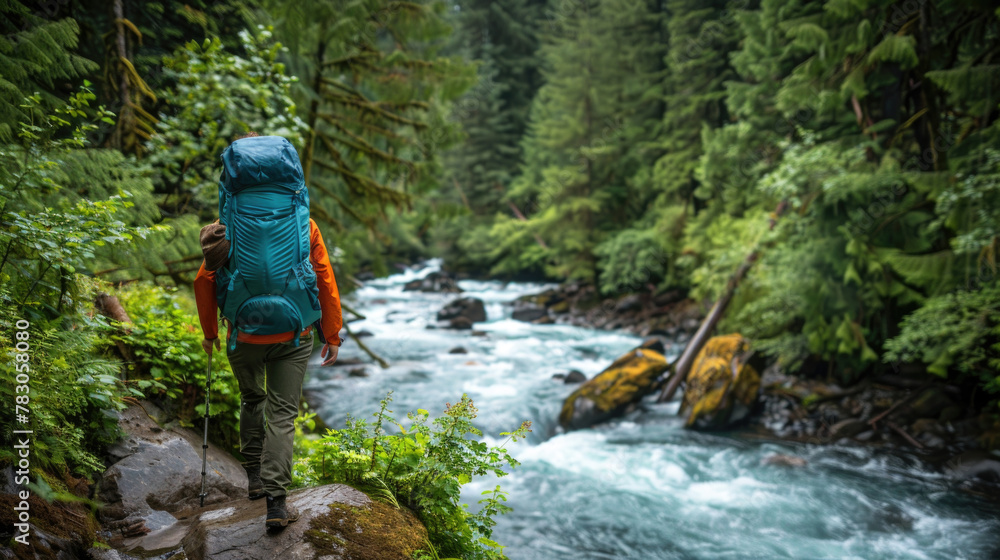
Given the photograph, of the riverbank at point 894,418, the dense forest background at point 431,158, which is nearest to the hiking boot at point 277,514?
the dense forest background at point 431,158

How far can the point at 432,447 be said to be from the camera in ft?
9.95

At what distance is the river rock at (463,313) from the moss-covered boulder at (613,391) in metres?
7.91

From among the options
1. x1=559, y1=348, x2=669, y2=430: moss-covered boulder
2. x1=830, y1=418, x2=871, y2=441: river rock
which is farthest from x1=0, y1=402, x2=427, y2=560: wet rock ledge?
x1=830, y1=418, x2=871, y2=441: river rock

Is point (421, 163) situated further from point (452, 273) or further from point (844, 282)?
point (452, 273)

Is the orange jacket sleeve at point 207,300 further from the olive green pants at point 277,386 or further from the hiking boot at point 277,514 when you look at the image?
the hiking boot at point 277,514

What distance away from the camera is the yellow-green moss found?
8.32 ft

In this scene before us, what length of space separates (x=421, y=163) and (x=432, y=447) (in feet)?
19.0

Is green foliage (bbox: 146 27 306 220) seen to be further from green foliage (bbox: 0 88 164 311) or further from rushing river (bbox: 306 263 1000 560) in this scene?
rushing river (bbox: 306 263 1000 560)

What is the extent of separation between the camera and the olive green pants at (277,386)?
8.76ft

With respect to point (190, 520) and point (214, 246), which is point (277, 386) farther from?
point (190, 520)

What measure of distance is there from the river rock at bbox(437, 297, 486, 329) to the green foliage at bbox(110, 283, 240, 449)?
45.5ft

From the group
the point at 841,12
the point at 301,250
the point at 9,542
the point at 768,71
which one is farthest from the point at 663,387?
the point at 9,542

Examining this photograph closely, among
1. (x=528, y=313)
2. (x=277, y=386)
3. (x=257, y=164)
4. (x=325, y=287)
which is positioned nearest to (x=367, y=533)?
(x=277, y=386)

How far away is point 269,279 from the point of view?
8.58 feet
